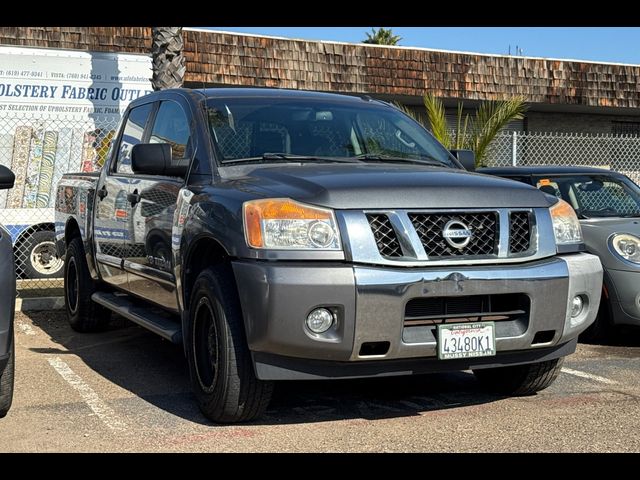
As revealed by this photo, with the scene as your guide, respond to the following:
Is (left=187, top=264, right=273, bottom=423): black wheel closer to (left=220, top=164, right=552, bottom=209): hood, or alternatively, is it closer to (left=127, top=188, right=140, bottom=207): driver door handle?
(left=220, top=164, right=552, bottom=209): hood

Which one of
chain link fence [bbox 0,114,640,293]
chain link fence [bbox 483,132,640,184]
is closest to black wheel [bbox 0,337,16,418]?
chain link fence [bbox 0,114,640,293]

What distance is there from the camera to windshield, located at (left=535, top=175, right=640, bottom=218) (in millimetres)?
8219

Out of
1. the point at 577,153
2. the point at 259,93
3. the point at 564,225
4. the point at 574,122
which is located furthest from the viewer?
the point at 574,122

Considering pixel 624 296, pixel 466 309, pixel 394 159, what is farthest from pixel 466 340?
pixel 624 296

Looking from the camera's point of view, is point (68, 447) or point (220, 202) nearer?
point (68, 447)

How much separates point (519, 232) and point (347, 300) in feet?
3.62

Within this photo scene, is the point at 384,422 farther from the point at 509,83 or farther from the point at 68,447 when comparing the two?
the point at 509,83

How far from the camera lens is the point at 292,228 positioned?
184 inches

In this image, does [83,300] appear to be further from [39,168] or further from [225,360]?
[39,168]

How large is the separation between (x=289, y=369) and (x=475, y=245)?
3.74 feet

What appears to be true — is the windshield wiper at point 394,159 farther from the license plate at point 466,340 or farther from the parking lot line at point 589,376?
the parking lot line at point 589,376

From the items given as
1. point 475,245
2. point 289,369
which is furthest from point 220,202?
point 475,245

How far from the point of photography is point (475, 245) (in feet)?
16.0
